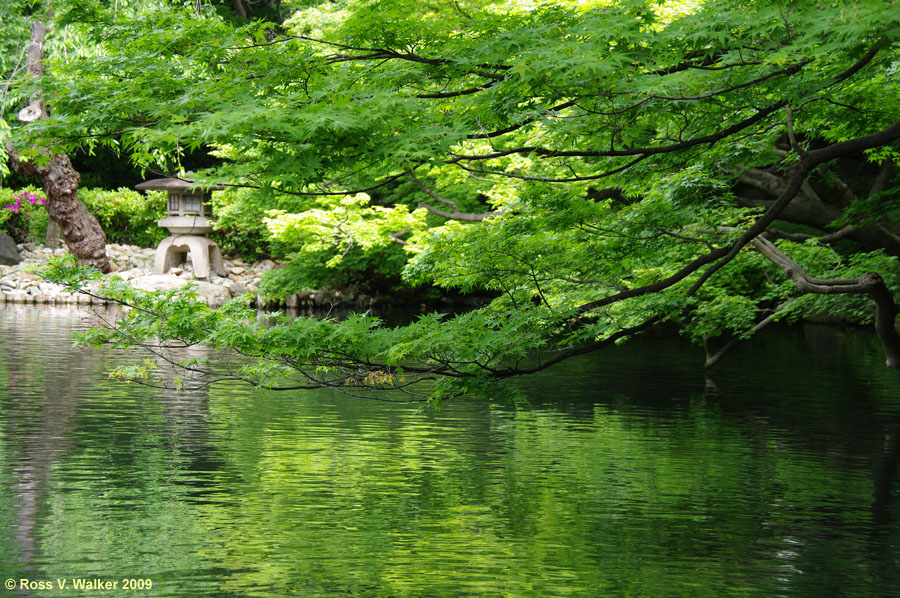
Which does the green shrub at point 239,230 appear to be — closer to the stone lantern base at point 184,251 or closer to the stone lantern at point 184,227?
the stone lantern at point 184,227

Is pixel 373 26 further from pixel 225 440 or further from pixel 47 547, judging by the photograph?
pixel 225 440

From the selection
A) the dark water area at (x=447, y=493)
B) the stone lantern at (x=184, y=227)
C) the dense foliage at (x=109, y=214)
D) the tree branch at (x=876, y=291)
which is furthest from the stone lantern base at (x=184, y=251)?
the tree branch at (x=876, y=291)

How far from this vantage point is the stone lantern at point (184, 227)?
27859 mm

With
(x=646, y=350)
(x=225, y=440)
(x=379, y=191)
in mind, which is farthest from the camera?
(x=379, y=191)

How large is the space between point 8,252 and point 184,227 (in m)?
5.41

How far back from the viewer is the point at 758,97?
6.62 meters


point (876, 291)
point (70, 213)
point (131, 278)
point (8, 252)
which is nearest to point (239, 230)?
point (131, 278)

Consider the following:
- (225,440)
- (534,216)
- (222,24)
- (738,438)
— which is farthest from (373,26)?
(738,438)

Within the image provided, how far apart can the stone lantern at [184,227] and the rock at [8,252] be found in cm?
437

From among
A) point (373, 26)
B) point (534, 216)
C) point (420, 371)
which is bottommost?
point (420, 371)

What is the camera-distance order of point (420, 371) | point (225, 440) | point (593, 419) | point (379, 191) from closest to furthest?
1. point (420, 371)
2. point (225, 440)
3. point (593, 419)
4. point (379, 191)

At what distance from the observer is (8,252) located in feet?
94.3

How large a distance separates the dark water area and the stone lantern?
44.4 ft

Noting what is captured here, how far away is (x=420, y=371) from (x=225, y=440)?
138 inches
